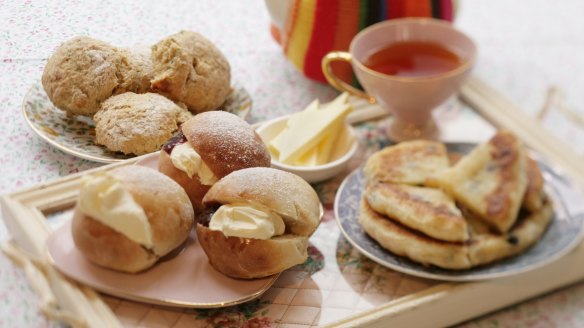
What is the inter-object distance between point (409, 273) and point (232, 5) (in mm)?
351

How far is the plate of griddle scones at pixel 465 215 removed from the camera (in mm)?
626

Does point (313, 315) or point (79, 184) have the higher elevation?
point (79, 184)

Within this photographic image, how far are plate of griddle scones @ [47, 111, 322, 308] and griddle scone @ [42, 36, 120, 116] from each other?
61mm

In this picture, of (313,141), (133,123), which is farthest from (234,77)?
(133,123)

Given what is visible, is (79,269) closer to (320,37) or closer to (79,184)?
(79,184)

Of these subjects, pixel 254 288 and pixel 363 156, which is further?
pixel 363 156

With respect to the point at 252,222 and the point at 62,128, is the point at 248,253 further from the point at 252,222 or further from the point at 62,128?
the point at 62,128

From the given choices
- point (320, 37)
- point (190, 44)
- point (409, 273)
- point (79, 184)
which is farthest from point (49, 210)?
point (320, 37)

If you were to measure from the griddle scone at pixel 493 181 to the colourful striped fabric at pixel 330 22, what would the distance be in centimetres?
29

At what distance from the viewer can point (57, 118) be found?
1.79 ft

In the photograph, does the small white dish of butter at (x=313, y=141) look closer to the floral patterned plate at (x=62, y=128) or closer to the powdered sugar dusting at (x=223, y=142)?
the powdered sugar dusting at (x=223, y=142)

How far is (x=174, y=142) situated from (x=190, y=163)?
22 millimetres

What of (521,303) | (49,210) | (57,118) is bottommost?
(521,303)

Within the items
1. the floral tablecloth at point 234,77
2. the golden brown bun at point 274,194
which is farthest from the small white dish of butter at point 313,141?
the golden brown bun at point 274,194
